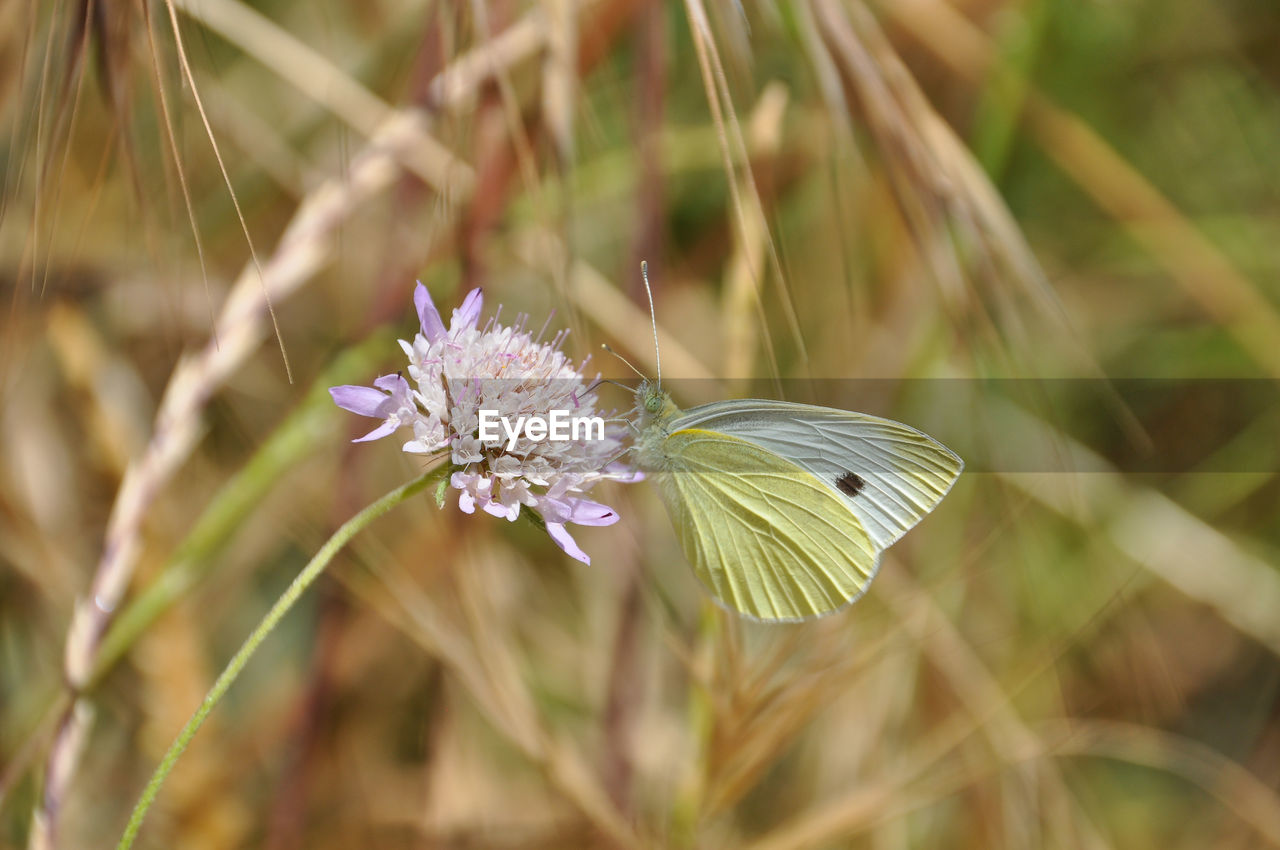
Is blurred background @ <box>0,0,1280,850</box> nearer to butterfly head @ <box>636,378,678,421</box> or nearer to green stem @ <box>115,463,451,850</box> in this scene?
butterfly head @ <box>636,378,678,421</box>

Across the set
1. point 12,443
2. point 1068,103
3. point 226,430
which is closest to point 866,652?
point 226,430

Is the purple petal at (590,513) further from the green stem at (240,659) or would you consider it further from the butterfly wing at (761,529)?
the butterfly wing at (761,529)

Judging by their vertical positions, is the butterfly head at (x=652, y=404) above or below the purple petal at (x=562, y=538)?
above

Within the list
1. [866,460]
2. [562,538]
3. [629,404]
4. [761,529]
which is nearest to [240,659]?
[562,538]

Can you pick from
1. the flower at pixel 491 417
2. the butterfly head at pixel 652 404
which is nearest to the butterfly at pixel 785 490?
the butterfly head at pixel 652 404

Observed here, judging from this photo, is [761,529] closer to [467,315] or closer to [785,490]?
[785,490]

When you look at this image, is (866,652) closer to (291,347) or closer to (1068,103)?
(291,347)

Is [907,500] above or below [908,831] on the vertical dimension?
above
